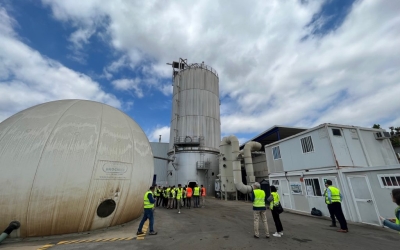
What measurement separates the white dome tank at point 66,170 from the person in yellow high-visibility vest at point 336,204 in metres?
7.89

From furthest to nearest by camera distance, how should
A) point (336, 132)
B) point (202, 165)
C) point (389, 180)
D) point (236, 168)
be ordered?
1. point (202, 165)
2. point (236, 168)
3. point (336, 132)
4. point (389, 180)

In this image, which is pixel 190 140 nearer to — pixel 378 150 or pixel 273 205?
pixel 378 150

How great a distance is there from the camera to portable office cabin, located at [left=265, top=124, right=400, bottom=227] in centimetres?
767

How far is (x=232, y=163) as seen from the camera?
2034cm

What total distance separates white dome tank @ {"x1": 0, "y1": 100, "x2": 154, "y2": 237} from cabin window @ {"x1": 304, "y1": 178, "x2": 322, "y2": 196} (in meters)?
9.63

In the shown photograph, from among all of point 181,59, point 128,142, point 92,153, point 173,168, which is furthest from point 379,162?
point 181,59

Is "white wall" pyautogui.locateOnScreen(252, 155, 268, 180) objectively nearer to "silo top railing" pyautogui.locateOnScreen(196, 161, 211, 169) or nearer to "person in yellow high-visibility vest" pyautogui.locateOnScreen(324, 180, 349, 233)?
"silo top railing" pyautogui.locateOnScreen(196, 161, 211, 169)

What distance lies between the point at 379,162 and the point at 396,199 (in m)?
10.1

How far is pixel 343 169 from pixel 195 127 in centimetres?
1911

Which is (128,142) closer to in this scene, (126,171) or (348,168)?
(126,171)

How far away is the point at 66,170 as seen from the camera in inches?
237

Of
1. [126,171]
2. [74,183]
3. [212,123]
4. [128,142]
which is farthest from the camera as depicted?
[212,123]

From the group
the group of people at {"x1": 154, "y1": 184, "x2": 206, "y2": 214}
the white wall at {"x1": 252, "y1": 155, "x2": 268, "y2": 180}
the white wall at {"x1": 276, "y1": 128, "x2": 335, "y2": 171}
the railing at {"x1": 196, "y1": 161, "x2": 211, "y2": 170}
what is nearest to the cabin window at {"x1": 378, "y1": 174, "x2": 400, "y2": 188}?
the white wall at {"x1": 276, "y1": 128, "x2": 335, "y2": 171}

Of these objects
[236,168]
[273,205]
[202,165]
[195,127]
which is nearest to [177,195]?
[273,205]
